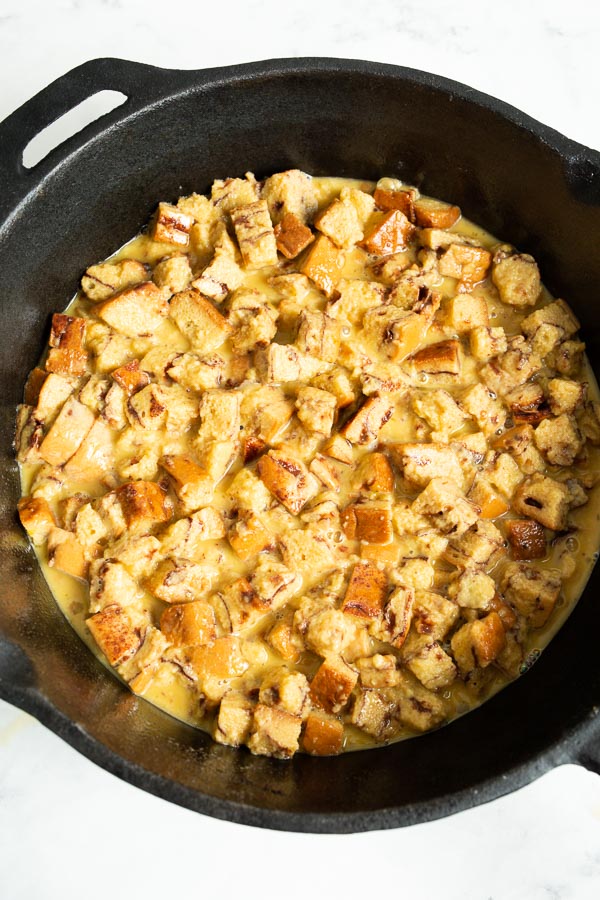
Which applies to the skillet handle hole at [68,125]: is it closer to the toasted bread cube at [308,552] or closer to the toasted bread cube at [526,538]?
the toasted bread cube at [308,552]

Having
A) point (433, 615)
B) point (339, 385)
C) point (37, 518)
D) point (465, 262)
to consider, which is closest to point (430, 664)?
point (433, 615)

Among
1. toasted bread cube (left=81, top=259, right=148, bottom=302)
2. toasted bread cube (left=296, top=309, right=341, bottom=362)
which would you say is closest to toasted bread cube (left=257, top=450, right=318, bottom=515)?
toasted bread cube (left=296, top=309, right=341, bottom=362)

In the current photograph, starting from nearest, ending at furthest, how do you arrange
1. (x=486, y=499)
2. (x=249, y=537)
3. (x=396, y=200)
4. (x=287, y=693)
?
(x=287, y=693) → (x=249, y=537) → (x=486, y=499) → (x=396, y=200)

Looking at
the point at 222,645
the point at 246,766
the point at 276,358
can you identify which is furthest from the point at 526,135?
the point at 246,766

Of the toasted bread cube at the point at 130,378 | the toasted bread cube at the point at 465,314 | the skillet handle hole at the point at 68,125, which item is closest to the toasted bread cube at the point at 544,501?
the toasted bread cube at the point at 465,314

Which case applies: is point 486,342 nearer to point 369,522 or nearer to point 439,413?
point 439,413
